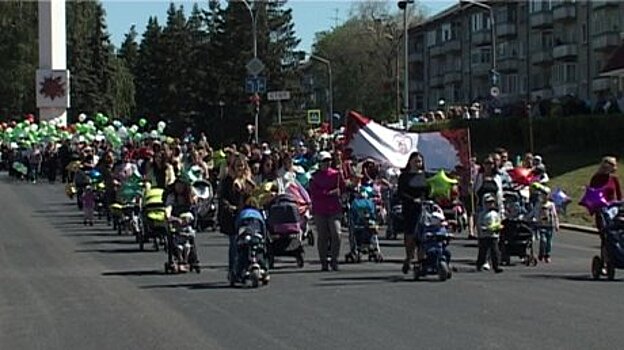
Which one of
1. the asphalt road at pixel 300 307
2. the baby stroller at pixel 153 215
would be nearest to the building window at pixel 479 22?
the baby stroller at pixel 153 215

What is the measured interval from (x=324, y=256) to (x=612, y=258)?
441 centimetres

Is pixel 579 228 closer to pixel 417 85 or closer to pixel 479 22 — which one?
pixel 479 22

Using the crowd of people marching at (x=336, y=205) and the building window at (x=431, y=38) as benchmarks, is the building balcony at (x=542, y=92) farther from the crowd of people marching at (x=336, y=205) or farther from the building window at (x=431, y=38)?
the crowd of people marching at (x=336, y=205)

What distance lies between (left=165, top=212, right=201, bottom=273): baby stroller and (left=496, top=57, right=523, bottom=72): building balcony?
300 feet

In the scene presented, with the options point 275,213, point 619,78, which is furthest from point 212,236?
point 619,78

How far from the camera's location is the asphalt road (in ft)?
41.9

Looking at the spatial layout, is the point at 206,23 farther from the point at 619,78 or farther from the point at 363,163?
the point at 363,163

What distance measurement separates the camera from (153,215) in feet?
77.0

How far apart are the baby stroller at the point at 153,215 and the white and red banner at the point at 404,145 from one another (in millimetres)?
3572

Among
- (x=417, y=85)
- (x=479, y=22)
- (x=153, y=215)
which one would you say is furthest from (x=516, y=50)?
(x=153, y=215)

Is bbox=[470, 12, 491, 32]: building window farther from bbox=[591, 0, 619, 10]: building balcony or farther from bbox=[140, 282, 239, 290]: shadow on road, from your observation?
bbox=[140, 282, 239, 290]: shadow on road

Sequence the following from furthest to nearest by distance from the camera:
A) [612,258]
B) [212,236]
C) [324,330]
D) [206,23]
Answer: [206,23]
[212,236]
[612,258]
[324,330]

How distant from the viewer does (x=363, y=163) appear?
26.1 meters

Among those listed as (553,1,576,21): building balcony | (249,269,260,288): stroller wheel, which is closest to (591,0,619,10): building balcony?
(553,1,576,21): building balcony
